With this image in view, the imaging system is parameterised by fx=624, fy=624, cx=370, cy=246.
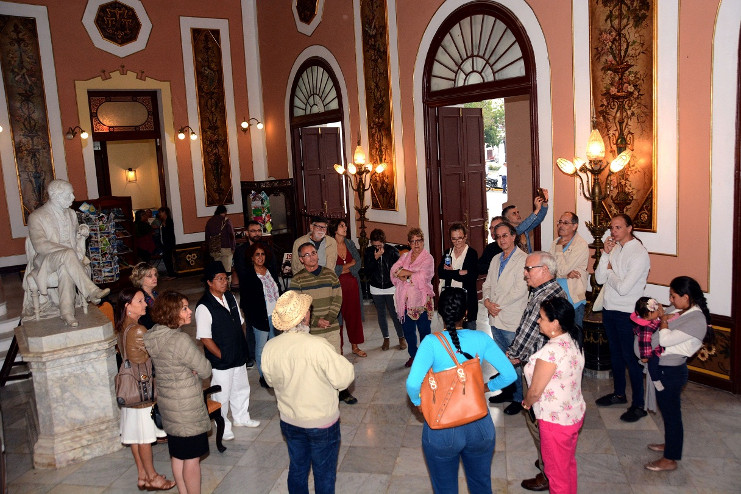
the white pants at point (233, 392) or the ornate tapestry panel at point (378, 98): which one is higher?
the ornate tapestry panel at point (378, 98)

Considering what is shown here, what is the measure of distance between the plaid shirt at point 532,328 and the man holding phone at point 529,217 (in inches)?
103

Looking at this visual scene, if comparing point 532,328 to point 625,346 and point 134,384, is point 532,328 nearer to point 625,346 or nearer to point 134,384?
point 625,346

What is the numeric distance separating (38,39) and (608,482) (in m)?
12.0

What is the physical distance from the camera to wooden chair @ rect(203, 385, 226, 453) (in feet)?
15.6

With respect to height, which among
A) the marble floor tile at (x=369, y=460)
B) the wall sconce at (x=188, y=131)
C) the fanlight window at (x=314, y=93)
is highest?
the fanlight window at (x=314, y=93)

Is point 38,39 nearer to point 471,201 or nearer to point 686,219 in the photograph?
point 471,201

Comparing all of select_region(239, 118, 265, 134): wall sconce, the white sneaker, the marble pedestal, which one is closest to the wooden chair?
the white sneaker

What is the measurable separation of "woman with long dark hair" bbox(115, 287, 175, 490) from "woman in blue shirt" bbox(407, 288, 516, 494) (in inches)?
86.1

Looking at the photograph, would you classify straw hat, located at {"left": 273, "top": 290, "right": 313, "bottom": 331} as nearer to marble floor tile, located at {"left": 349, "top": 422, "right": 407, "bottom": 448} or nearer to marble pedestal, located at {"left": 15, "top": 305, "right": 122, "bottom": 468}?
marble floor tile, located at {"left": 349, "top": 422, "right": 407, "bottom": 448}

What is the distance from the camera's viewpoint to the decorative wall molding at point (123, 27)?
39.5ft

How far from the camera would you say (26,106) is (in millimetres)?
11555

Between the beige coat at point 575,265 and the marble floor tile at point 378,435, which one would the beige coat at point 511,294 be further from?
the marble floor tile at point 378,435

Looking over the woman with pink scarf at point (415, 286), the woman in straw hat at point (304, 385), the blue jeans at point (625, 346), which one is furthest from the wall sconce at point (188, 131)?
the woman in straw hat at point (304, 385)

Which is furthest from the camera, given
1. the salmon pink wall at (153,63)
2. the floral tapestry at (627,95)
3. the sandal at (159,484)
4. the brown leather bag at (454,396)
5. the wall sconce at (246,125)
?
the wall sconce at (246,125)
